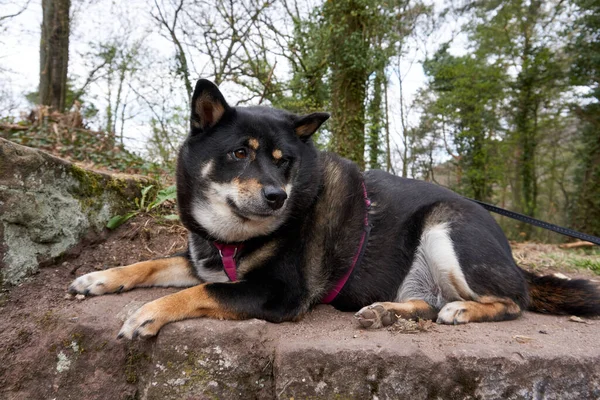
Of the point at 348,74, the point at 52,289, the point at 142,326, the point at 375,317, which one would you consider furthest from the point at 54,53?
the point at 375,317

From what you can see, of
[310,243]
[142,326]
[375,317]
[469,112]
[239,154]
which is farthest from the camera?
[469,112]

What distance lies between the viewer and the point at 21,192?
290cm

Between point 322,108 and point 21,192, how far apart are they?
281 inches

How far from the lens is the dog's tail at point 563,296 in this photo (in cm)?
295

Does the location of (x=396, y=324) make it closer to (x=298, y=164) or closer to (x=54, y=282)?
(x=298, y=164)

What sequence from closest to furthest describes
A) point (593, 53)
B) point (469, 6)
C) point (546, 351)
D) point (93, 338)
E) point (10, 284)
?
point (546, 351) < point (93, 338) < point (10, 284) < point (593, 53) < point (469, 6)

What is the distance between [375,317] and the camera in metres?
2.46

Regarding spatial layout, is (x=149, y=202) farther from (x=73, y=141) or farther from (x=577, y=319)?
(x=577, y=319)

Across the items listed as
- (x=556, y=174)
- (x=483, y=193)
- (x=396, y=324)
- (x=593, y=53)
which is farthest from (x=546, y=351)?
(x=556, y=174)

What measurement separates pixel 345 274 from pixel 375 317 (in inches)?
18.1

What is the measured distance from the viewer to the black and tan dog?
261 centimetres

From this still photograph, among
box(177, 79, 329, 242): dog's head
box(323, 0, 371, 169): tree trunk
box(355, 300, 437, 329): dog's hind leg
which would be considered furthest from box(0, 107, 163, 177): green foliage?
box(355, 300, 437, 329): dog's hind leg

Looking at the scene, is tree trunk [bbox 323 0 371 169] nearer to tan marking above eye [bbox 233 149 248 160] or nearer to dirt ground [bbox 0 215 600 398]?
dirt ground [bbox 0 215 600 398]

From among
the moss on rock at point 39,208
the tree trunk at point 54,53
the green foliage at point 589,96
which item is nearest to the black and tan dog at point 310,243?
the moss on rock at point 39,208
